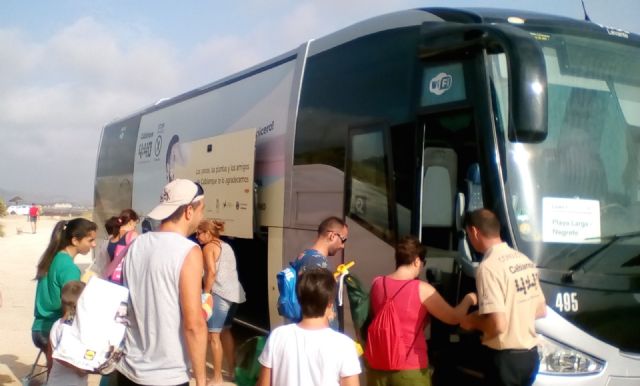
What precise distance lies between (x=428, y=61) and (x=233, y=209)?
339 cm

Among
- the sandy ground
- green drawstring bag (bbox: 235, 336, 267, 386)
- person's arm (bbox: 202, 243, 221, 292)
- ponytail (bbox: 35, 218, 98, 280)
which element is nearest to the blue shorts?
person's arm (bbox: 202, 243, 221, 292)

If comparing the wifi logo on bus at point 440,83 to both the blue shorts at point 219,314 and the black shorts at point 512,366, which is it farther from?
the blue shorts at point 219,314

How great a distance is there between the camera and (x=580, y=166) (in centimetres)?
441

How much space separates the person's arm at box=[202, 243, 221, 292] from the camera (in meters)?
6.59

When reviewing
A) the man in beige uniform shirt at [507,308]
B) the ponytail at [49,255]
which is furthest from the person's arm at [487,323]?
the ponytail at [49,255]

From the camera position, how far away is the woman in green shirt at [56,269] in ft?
16.7

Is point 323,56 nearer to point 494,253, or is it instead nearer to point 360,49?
point 360,49

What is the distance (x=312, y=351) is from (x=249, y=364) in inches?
124

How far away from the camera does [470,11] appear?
191 inches

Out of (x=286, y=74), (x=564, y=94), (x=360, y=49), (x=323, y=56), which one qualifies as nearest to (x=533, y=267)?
(x=564, y=94)

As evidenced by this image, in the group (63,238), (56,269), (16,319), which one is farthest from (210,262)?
(16,319)

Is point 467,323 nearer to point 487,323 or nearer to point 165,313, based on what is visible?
point 487,323

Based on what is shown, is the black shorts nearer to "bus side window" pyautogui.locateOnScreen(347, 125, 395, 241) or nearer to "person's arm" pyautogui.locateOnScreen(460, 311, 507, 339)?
"person's arm" pyautogui.locateOnScreen(460, 311, 507, 339)

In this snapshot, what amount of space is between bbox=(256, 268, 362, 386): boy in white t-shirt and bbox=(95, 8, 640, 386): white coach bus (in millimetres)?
1465
